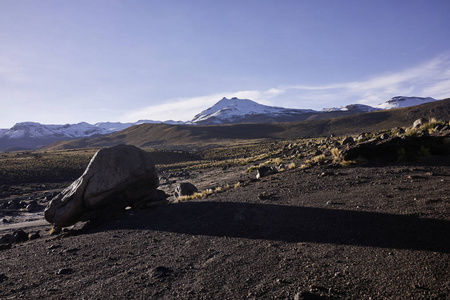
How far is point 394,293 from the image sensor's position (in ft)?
14.2

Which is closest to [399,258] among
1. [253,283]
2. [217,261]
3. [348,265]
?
[348,265]

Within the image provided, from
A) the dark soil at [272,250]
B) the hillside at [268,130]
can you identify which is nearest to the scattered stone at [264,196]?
the dark soil at [272,250]

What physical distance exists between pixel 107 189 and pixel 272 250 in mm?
8247

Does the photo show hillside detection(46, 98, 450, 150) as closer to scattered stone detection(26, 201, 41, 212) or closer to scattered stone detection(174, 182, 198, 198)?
scattered stone detection(26, 201, 41, 212)

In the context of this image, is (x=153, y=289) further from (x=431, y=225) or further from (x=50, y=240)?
(x=50, y=240)

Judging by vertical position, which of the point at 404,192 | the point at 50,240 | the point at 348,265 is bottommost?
the point at 50,240

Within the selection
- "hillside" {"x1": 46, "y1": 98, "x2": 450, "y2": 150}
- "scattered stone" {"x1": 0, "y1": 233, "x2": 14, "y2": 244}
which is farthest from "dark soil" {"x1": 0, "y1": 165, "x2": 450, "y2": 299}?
"hillside" {"x1": 46, "y1": 98, "x2": 450, "y2": 150}

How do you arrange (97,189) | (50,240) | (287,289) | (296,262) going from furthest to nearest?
(97,189), (50,240), (296,262), (287,289)

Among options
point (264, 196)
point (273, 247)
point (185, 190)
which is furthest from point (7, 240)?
point (273, 247)

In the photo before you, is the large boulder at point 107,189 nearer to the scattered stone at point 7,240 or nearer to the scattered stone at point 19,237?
the scattered stone at point 19,237

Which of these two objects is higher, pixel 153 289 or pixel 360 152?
pixel 360 152

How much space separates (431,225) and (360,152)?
8224mm

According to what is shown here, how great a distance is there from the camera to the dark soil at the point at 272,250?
4.99 metres

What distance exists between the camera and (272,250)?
6738 millimetres
